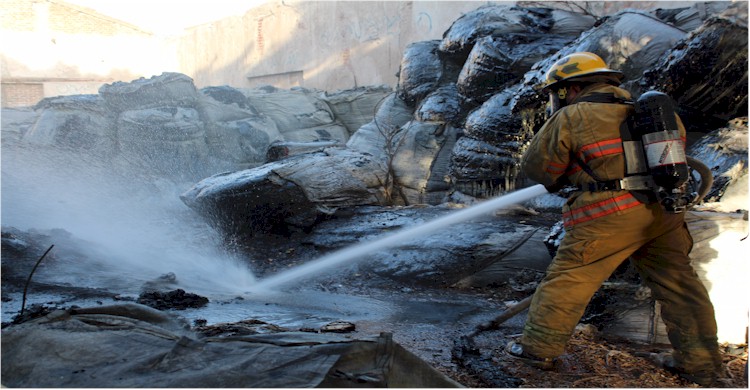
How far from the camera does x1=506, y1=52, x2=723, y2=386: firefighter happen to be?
209 centimetres

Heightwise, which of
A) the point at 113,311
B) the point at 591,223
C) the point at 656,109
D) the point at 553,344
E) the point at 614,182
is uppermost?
the point at 656,109

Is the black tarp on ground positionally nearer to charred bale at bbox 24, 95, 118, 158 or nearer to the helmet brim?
the helmet brim

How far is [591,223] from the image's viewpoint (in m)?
2.11

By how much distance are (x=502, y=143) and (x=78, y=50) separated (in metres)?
16.2

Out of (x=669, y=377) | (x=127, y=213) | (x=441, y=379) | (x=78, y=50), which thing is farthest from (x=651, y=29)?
(x=78, y=50)

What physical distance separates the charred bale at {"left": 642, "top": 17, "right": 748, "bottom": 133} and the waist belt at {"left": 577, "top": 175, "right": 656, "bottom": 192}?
5.27 ft

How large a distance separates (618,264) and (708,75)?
5.77 feet

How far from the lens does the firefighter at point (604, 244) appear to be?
209cm

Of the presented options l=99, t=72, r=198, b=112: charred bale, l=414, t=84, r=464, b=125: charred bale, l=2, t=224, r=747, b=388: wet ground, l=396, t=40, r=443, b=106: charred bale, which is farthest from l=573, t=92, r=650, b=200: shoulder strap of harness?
l=99, t=72, r=198, b=112: charred bale

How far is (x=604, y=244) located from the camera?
2.09m

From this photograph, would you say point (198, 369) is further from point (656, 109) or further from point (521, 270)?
point (521, 270)

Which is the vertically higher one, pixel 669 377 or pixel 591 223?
pixel 591 223

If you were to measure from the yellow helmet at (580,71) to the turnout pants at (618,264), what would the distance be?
0.55 meters

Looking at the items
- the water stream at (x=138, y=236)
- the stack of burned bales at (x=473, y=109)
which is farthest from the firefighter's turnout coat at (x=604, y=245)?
the stack of burned bales at (x=473, y=109)
